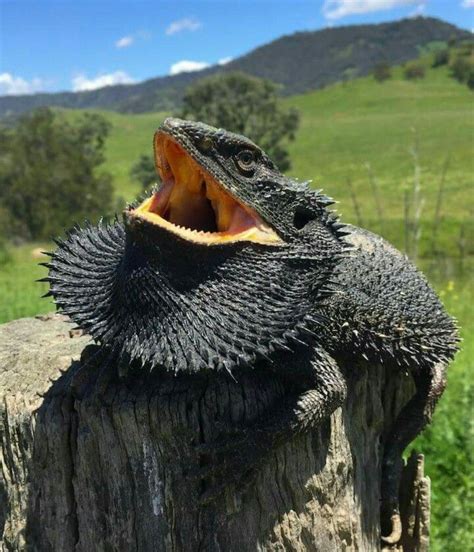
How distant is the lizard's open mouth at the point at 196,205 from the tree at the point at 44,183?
19365mm

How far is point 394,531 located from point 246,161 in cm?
171

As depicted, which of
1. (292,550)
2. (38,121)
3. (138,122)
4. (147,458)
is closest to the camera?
(147,458)

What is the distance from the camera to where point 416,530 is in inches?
108

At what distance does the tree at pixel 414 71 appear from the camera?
2514 inches

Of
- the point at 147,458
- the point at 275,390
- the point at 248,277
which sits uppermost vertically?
the point at 248,277

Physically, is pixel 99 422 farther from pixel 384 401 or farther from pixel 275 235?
pixel 384 401

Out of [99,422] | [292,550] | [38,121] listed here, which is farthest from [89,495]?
[38,121]

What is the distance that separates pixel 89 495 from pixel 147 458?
265 millimetres

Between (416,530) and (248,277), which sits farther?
(416,530)

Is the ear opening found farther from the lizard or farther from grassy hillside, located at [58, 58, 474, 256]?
grassy hillside, located at [58, 58, 474, 256]

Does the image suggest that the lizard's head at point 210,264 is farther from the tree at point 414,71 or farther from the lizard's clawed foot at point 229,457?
the tree at point 414,71

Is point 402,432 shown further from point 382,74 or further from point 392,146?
point 382,74

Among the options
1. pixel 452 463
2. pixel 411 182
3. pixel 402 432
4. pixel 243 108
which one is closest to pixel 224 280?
pixel 402 432

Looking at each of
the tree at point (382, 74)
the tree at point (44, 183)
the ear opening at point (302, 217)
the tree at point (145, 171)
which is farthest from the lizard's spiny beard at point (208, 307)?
the tree at point (382, 74)
